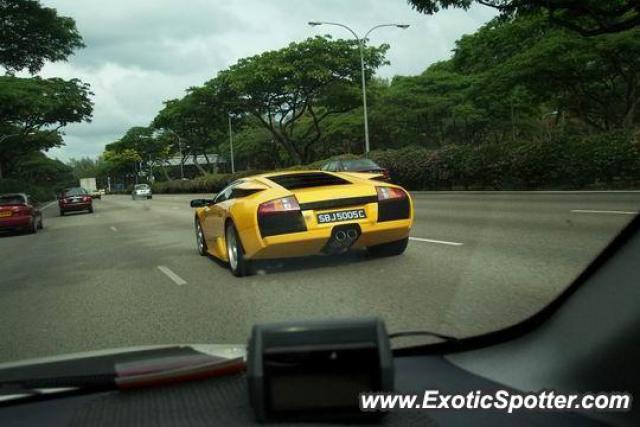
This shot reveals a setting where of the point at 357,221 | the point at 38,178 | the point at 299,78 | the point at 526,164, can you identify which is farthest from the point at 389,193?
the point at 38,178

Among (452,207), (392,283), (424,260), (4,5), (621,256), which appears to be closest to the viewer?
(621,256)

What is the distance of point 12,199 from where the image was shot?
21.4 m

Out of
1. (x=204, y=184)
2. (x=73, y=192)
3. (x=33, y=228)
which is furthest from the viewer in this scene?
(x=204, y=184)

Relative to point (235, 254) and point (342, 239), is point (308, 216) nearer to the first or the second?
point (342, 239)

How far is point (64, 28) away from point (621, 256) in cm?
2906

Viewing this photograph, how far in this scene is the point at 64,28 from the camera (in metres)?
27.7

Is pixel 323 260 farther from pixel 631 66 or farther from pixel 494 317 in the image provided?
pixel 631 66

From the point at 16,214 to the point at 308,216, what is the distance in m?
16.5

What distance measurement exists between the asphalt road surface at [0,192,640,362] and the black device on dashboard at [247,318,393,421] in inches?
61.5

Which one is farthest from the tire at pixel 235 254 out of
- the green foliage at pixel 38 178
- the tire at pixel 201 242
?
the green foliage at pixel 38 178

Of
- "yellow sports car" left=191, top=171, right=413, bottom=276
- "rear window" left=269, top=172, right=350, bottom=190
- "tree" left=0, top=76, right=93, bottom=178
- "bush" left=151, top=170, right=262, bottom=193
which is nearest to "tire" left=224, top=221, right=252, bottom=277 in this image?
"yellow sports car" left=191, top=171, right=413, bottom=276

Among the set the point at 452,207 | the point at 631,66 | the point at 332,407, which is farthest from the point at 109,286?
the point at 631,66

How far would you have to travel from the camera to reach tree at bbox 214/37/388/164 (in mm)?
39969

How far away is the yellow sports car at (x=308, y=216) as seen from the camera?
723 cm
